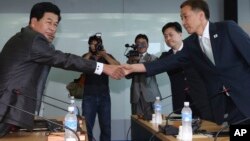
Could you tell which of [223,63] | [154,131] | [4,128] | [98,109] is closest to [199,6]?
[223,63]

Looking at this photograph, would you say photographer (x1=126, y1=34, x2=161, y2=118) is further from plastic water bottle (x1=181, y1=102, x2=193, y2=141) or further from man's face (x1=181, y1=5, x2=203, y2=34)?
plastic water bottle (x1=181, y1=102, x2=193, y2=141)

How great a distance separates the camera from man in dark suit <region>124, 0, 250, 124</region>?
2.27 metres

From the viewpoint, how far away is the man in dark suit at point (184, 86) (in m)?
2.67

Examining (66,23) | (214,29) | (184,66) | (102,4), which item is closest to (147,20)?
(102,4)

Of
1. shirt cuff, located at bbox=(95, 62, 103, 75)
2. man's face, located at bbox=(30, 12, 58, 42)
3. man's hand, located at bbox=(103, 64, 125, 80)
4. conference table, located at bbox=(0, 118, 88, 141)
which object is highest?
man's face, located at bbox=(30, 12, 58, 42)

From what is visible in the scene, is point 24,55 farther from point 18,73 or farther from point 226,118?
point 226,118

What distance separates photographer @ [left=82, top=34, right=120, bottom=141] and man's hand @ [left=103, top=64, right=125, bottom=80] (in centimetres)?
132

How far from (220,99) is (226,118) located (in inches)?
5.1

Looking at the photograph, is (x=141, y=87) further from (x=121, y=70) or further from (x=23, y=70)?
(x=23, y=70)

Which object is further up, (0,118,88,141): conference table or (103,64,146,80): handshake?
(103,64,146,80): handshake

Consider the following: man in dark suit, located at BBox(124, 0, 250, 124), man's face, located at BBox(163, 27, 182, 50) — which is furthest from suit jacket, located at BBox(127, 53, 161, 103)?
man in dark suit, located at BBox(124, 0, 250, 124)

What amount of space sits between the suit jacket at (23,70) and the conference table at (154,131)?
80 centimetres

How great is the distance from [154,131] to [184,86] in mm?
838

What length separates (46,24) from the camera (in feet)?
8.21
